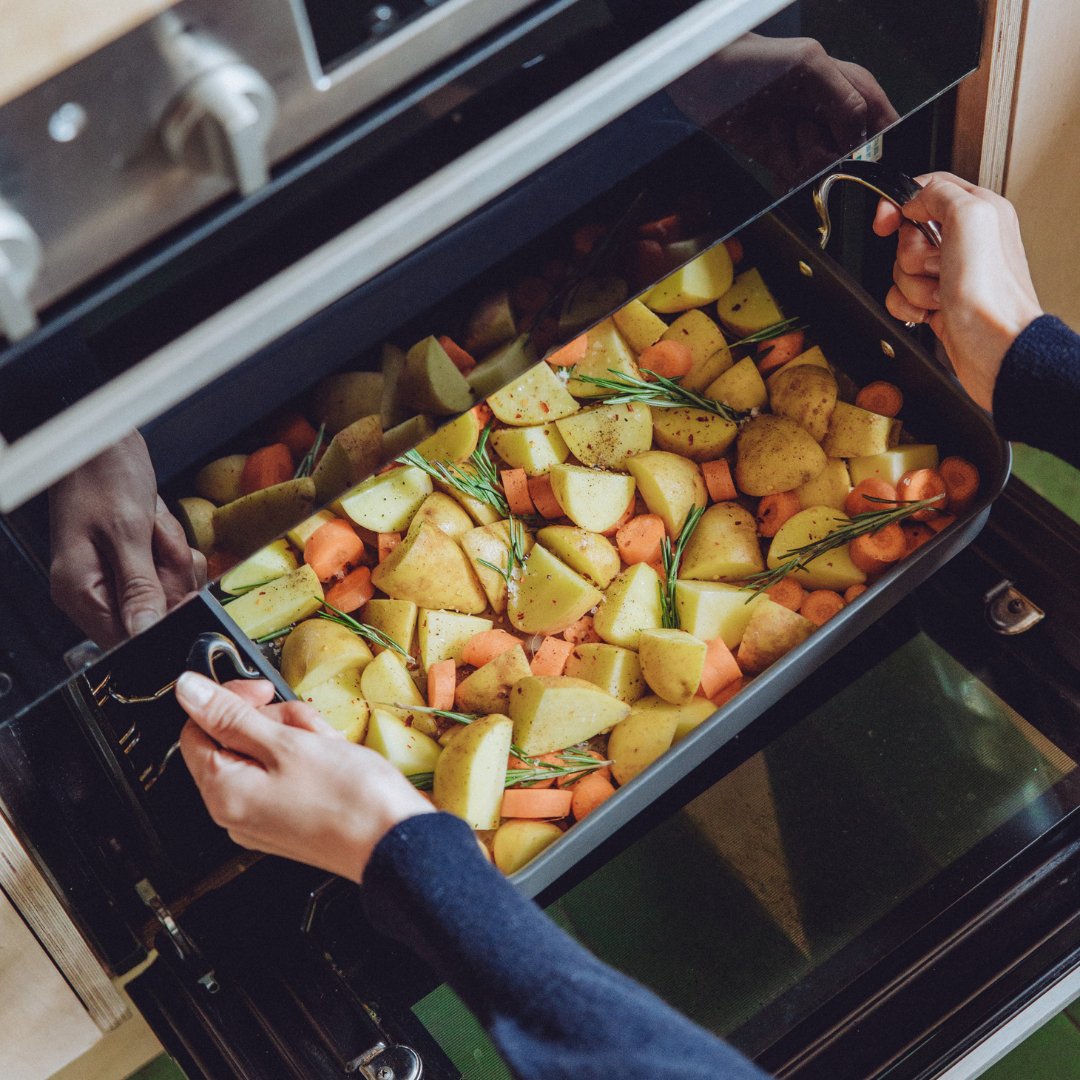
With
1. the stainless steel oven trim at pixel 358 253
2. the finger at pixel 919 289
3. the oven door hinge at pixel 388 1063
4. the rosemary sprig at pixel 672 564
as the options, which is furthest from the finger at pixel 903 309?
the oven door hinge at pixel 388 1063

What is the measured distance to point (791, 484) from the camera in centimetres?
96

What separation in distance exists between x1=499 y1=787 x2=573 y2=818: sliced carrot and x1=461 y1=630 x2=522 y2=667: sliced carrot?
4.6 inches

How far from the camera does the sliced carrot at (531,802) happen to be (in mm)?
837

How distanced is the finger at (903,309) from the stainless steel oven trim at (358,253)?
434mm

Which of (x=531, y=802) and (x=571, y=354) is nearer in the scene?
(x=531, y=802)

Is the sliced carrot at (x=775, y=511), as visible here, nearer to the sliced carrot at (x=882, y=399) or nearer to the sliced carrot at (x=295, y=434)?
the sliced carrot at (x=882, y=399)

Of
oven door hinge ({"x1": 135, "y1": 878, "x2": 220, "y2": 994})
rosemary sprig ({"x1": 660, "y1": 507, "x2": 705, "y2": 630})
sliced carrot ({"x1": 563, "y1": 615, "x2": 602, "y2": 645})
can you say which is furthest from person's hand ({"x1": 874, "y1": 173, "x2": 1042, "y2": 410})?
oven door hinge ({"x1": 135, "y1": 878, "x2": 220, "y2": 994})

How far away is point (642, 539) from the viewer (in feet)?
3.11

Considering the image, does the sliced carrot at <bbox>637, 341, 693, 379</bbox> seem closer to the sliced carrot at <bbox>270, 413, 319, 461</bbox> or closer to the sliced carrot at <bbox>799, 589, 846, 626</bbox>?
the sliced carrot at <bbox>799, 589, 846, 626</bbox>

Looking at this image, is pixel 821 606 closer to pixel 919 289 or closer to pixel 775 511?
pixel 775 511

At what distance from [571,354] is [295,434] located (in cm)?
45

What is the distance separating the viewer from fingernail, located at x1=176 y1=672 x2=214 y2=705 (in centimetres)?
69

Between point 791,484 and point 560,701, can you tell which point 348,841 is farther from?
point 791,484

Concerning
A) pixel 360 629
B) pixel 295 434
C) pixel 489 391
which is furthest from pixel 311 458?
pixel 360 629
